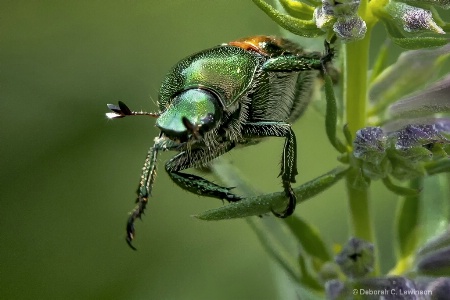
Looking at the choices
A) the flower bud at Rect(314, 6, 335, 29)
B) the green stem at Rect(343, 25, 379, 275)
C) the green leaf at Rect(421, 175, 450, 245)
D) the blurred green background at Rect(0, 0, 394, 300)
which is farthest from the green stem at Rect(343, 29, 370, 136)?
the blurred green background at Rect(0, 0, 394, 300)

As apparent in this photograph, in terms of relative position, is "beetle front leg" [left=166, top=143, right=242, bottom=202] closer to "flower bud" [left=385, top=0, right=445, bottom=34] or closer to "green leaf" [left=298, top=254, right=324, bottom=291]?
"green leaf" [left=298, top=254, right=324, bottom=291]

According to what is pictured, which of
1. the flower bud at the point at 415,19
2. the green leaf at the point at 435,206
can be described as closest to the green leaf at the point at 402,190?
the green leaf at the point at 435,206

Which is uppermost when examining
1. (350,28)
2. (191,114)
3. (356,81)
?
(350,28)

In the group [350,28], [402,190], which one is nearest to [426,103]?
[402,190]

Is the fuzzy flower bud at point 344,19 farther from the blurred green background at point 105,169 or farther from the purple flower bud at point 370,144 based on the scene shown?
the blurred green background at point 105,169

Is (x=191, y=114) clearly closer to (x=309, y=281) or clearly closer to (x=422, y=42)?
(x=422, y=42)

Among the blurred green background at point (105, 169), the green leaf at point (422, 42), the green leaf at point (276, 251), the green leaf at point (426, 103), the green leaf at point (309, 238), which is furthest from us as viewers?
the blurred green background at point (105, 169)
